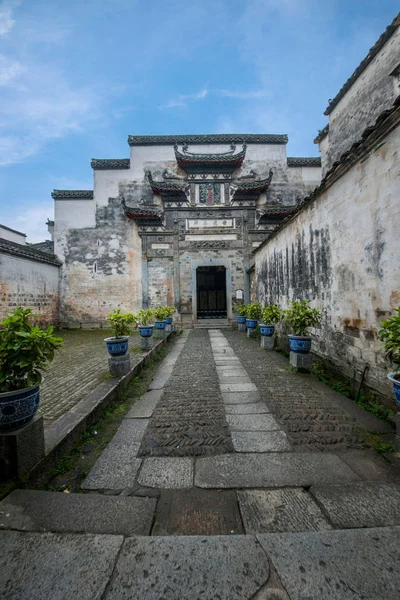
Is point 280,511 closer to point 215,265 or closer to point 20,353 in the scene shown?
point 20,353

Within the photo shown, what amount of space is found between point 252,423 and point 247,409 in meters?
0.39

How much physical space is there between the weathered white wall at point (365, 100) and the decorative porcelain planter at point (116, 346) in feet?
27.8

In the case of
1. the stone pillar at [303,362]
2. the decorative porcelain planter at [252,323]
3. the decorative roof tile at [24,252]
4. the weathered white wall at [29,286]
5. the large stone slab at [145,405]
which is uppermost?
the decorative roof tile at [24,252]

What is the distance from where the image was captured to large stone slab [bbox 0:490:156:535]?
1563 mm

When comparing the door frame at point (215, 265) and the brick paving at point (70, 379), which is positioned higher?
Answer: the door frame at point (215, 265)

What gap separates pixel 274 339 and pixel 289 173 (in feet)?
35.7

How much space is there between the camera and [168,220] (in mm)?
12656

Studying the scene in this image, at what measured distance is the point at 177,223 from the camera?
41.4ft

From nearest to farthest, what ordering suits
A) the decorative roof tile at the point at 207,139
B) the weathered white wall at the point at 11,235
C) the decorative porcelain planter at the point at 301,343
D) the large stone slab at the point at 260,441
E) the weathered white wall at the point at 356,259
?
the large stone slab at the point at 260,441 < the weathered white wall at the point at 356,259 < the decorative porcelain planter at the point at 301,343 < the decorative roof tile at the point at 207,139 < the weathered white wall at the point at 11,235

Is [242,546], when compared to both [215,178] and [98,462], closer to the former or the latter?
[98,462]

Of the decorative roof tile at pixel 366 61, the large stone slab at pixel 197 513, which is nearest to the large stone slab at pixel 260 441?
the large stone slab at pixel 197 513

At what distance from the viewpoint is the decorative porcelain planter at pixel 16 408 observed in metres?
1.88

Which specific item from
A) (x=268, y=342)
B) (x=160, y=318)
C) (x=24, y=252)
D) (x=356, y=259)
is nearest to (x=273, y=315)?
(x=268, y=342)

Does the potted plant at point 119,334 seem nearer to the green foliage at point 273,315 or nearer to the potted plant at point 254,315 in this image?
the green foliage at point 273,315
